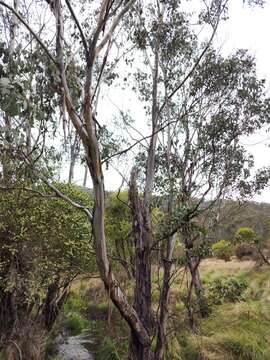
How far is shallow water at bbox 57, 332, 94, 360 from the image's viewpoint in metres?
9.25

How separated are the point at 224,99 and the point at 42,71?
644cm

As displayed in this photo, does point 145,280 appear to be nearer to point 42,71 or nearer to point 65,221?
point 65,221

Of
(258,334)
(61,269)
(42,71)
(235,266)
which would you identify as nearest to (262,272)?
(235,266)

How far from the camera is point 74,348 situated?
9859 millimetres

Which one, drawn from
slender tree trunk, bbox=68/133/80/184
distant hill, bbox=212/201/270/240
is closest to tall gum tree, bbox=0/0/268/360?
slender tree trunk, bbox=68/133/80/184

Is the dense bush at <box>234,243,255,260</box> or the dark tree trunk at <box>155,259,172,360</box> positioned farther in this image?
the dense bush at <box>234,243,255,260</box>

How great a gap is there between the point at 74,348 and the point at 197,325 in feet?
9.40

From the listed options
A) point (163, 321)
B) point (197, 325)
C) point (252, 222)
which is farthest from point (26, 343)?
point (252, 222)

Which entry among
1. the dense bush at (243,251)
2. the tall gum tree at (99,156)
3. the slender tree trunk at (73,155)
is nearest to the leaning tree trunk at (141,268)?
the tall gum tree at (99,156)

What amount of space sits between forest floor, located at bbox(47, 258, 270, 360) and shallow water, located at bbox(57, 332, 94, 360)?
20 centimetres

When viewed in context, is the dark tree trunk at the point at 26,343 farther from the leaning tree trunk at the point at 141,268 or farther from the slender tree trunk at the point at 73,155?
the slender tree trunk at the point at 73,155

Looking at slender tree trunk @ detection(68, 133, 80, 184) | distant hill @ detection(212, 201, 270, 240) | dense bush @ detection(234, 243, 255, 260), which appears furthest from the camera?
distant hill @ detection(212, 201, 270, 240)

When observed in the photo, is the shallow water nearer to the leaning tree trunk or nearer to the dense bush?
the leaning tree trunk

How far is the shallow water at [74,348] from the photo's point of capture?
9.25 m
